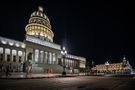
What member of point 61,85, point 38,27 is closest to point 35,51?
point 38,27

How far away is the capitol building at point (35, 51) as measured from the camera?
226 feet

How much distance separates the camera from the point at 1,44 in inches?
2628

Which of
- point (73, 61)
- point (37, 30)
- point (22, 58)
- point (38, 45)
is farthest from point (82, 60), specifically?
point (22, 58)

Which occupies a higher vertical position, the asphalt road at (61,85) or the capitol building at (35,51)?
the capitol building at (35,51)

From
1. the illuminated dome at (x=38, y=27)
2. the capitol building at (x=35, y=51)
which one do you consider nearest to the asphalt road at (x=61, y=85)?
the capitol building at (x=35, y=51)

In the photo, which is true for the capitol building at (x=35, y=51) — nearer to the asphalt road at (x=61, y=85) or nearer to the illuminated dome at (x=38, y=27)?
the illuminated dome at (x=38, y=27)

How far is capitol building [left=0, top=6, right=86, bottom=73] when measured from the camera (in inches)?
2712

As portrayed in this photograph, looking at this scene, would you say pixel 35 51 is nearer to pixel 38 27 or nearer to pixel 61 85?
pixel 38 27

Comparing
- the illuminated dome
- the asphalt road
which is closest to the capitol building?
the illuminated dome

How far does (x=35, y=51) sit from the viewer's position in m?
80.9

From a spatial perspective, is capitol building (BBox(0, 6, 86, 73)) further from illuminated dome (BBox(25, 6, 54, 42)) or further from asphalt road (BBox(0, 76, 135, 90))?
asphalt road (BBox(0, 76, 135, 90))

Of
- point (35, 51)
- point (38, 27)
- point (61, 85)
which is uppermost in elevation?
point (38, 27)

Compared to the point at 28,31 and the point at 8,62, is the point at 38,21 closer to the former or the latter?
the point at 28,31

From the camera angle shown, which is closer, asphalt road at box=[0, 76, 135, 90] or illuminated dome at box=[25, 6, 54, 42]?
asphalt road at box=[0, 76, 135, 90]
